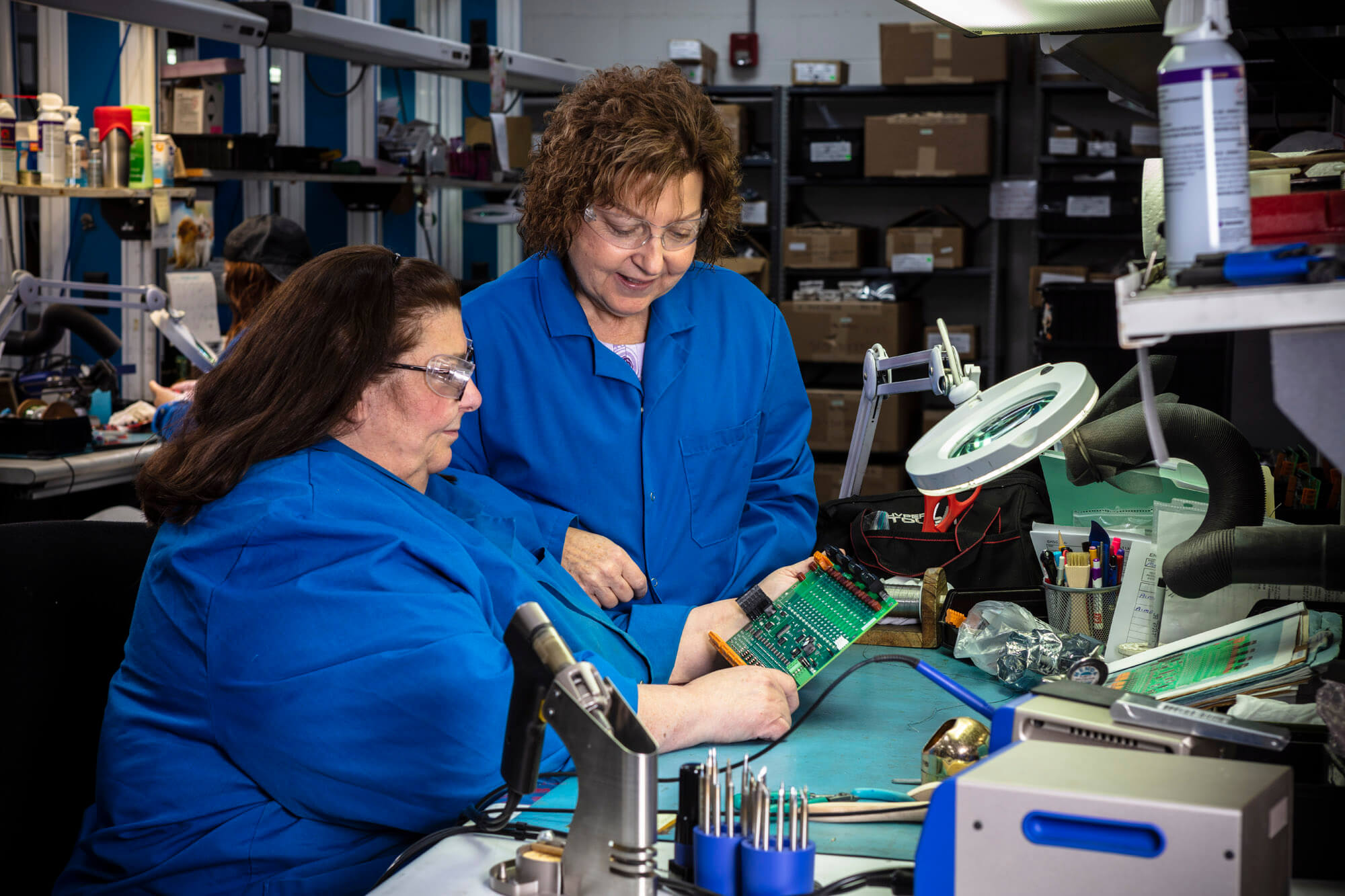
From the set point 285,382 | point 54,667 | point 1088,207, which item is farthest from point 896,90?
point 54,667

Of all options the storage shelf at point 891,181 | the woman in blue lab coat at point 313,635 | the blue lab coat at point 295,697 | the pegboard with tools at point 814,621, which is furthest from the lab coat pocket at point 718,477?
the storage shelf at point 891,181

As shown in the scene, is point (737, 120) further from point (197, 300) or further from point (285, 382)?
point (285, 382)

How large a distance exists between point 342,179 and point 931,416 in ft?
9.81

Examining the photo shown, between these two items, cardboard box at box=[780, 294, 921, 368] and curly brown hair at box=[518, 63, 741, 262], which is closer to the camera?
curly brown hair at box=[518, 63, 741, 262]

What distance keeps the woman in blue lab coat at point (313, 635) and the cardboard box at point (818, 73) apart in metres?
5.18

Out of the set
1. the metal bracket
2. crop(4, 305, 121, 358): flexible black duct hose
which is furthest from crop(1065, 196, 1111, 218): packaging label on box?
crop(4, 305, 121, 358): flexible black duct hose

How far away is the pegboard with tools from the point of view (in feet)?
5.14

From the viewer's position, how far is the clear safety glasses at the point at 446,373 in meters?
1.41

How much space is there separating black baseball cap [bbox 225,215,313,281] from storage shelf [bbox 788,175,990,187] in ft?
10.5

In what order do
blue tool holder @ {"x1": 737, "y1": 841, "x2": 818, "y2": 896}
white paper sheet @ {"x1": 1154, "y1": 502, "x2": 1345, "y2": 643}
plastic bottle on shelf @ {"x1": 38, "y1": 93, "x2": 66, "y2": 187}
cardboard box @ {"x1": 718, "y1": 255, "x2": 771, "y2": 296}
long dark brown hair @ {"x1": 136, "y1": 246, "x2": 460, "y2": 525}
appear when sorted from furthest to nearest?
cardboard box @ {"x1": 718, "y1": 255, "x2": 771, "y2": 296}, plastic bottle on shelf @ {"x1": 38, "y1": 93, "x2": 66, "y2": 187}, white paper sheet @ {"x1": 1154, "y1": 502, "x2": 1345, "y2": 643}, long dark brown hair @ {"x1": 136, "y1": 246, "x2": 460, "y2": 525}, blue tool holder @ {"x1": 737, "y1": 841, "x2": 818, "y2": 896}

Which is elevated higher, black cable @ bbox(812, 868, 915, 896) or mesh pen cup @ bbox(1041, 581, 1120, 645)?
mesh pen cup @ bbox(1041, 581, 1120, 645)

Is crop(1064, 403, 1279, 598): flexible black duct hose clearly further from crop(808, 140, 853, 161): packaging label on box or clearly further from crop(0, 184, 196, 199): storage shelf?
crop(808, 140, 853, 161): packaging label on box

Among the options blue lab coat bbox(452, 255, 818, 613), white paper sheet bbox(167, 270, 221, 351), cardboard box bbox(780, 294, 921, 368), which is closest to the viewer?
blue lab coat bbox(452, 255, 818, 613)

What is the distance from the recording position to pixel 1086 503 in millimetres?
2137
